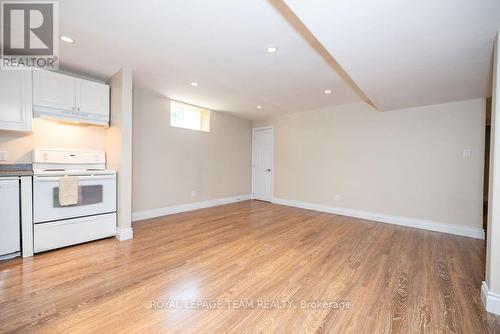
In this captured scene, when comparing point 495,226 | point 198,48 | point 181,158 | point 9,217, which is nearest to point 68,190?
point 9,217

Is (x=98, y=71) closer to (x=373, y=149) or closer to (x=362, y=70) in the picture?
(x=362, y=70)

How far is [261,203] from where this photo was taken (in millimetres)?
5551

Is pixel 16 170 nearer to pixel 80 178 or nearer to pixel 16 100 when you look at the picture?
pixel 80 178

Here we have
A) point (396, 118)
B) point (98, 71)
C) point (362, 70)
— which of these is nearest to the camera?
point (362, 70)

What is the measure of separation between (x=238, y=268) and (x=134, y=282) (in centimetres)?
99

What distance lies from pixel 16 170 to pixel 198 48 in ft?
8.62

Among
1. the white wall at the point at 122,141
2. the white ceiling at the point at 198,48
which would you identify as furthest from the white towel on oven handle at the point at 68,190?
the white ceiling at the point at 198,48

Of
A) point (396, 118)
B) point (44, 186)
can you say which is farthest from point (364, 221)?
point (44, 186)

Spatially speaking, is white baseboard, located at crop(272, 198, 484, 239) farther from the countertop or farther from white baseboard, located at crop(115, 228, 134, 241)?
the countertop

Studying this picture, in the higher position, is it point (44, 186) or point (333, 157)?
point (333, 157)

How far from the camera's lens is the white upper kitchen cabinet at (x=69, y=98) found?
2.50m

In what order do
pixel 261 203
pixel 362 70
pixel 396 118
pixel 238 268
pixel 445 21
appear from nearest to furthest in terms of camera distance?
pixel 445 21 < pixel 238 268 < pixel 362 70 < pixel 396 118 < pixel 261 203

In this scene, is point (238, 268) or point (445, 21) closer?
point (445, 21)

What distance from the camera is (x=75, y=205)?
8.42ft
